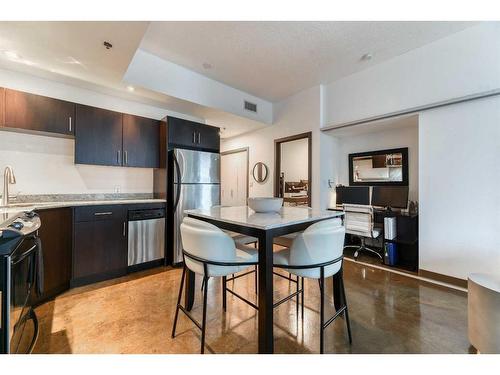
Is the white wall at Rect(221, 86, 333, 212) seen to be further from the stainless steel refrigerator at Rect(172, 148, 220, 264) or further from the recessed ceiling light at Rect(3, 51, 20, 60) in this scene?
the recessed ceiling light at Rect(3, 51, 20, 60)

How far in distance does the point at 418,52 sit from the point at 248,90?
8.40ft

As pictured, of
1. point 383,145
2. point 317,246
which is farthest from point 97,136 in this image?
point 383,145

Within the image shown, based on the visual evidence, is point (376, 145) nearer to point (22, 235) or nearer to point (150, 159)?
point (150, 159)

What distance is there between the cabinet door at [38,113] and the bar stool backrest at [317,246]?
3.00 meters

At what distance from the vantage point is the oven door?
117 cm

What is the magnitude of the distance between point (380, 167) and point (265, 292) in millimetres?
3464

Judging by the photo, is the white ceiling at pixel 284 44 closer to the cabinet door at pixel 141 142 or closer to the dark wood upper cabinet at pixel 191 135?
the dark wood upper cabinet at pixel 191 135

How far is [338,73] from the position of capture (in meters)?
3.46

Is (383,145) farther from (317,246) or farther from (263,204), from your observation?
(317,246)

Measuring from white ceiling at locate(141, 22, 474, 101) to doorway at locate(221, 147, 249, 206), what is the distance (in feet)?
7.24

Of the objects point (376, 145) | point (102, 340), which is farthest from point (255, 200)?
point (376, 145)

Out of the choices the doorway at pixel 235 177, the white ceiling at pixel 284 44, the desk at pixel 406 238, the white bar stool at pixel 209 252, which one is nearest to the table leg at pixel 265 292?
the white bar stool at pixel 209 252

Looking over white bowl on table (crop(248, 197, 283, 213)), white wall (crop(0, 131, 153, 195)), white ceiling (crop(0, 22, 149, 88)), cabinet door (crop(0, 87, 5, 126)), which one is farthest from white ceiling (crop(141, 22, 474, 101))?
white bowl on table (crop(248, 197, 283, 213))

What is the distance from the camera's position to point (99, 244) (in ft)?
8.41
